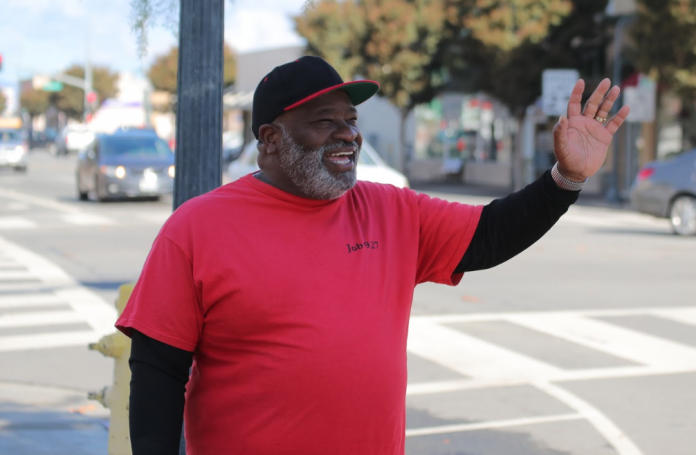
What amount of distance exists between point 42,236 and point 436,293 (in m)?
7.81

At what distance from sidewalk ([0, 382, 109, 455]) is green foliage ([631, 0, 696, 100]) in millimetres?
19319

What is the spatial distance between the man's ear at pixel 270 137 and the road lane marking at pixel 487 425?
3.30 metres

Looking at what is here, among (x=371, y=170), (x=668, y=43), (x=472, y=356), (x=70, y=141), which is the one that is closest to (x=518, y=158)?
(x=668, y=43)

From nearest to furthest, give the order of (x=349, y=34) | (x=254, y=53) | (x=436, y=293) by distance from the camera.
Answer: (x=436, y=293) < (x=349, y=34) < (x=254, y=53)

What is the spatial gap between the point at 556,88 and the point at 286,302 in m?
23.8

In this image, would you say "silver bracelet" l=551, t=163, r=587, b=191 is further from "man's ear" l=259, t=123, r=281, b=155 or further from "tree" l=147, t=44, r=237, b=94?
"tree" l=147, t=44, r=237, b=94

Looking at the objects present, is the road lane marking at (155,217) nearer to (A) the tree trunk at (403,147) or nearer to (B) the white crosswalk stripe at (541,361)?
(B) the white crosswalk stripe at (541,361)

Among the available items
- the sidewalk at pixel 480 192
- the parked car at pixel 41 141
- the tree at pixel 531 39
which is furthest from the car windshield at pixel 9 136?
the parked car at pixel 41 141

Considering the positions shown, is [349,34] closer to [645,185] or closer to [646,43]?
[646,43]

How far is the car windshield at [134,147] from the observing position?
2318 cm

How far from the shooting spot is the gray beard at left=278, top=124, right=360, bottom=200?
2.60 meters

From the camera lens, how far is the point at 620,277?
38.5 feet

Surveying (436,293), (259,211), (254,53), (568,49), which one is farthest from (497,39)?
(254,53)

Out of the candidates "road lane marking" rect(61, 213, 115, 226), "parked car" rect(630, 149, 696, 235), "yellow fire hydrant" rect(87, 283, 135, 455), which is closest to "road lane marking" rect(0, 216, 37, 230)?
"road lane marking" rect(61, 213, 115, 226)
